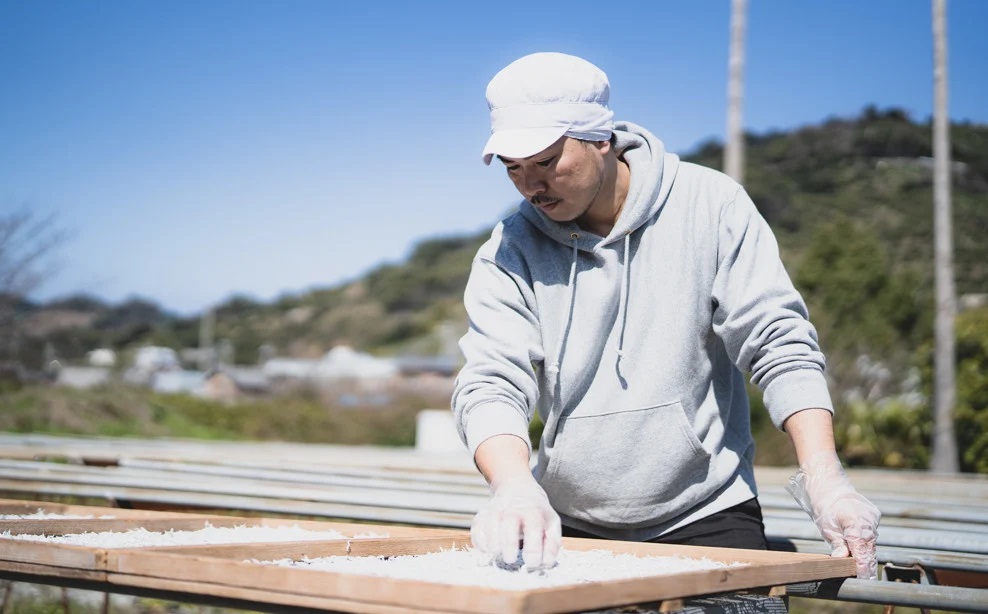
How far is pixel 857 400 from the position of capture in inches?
465

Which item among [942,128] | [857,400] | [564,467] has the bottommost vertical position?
[564,467]

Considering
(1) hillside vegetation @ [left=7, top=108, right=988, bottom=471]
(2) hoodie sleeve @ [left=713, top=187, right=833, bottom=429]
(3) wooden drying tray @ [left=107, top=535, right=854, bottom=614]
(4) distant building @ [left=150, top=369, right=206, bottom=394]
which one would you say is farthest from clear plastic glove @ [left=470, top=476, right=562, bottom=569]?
(4) distant building @ [left=150, top=369, right=206, bottom=394]

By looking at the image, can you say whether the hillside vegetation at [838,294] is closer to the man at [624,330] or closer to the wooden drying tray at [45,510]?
the man at [624,330]

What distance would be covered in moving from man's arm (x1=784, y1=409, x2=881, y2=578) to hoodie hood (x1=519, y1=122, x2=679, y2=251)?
48 cm

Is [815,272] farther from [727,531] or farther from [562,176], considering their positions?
[562,176]

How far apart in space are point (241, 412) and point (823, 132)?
33954mm

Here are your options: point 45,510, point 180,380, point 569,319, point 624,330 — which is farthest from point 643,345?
point 180,380

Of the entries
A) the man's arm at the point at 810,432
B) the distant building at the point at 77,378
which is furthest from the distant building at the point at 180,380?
the man's arm at the point at 810,432

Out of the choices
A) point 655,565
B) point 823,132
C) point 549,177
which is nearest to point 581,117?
point 549,177

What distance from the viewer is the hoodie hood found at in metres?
2.13

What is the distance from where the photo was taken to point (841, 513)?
180 cm

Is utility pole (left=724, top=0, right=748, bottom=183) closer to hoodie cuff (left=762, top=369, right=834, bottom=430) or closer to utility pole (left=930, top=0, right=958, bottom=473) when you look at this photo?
utility pole (left=930, top=0, right=958, bottom=473)

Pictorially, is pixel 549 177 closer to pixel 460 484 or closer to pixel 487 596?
pixel 487 596

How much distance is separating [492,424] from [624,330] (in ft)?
1.16
